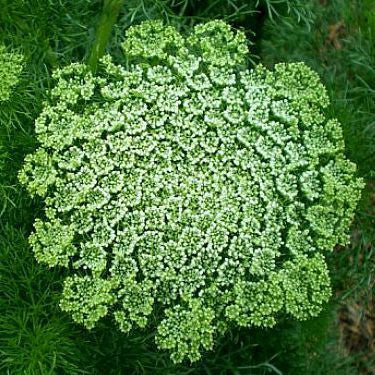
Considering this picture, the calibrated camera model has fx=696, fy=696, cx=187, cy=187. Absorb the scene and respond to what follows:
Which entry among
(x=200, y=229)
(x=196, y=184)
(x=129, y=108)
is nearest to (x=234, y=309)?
(x=200, y=229)

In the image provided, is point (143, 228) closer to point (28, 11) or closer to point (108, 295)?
point (108, 295)

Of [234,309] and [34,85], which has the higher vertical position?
[34,85]

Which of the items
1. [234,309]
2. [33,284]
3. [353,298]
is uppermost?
[234,309]

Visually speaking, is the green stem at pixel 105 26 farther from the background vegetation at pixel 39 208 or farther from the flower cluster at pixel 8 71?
the flower cluster at pixel 8 71

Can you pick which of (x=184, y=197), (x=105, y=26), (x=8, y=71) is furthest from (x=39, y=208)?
(x=105, y=26)

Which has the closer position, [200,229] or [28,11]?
[200,229]

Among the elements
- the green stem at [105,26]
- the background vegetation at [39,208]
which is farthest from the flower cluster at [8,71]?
the green stem at [105,26]

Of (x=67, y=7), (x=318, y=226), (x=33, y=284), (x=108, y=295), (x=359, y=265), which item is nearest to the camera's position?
(x=108, y=295)
